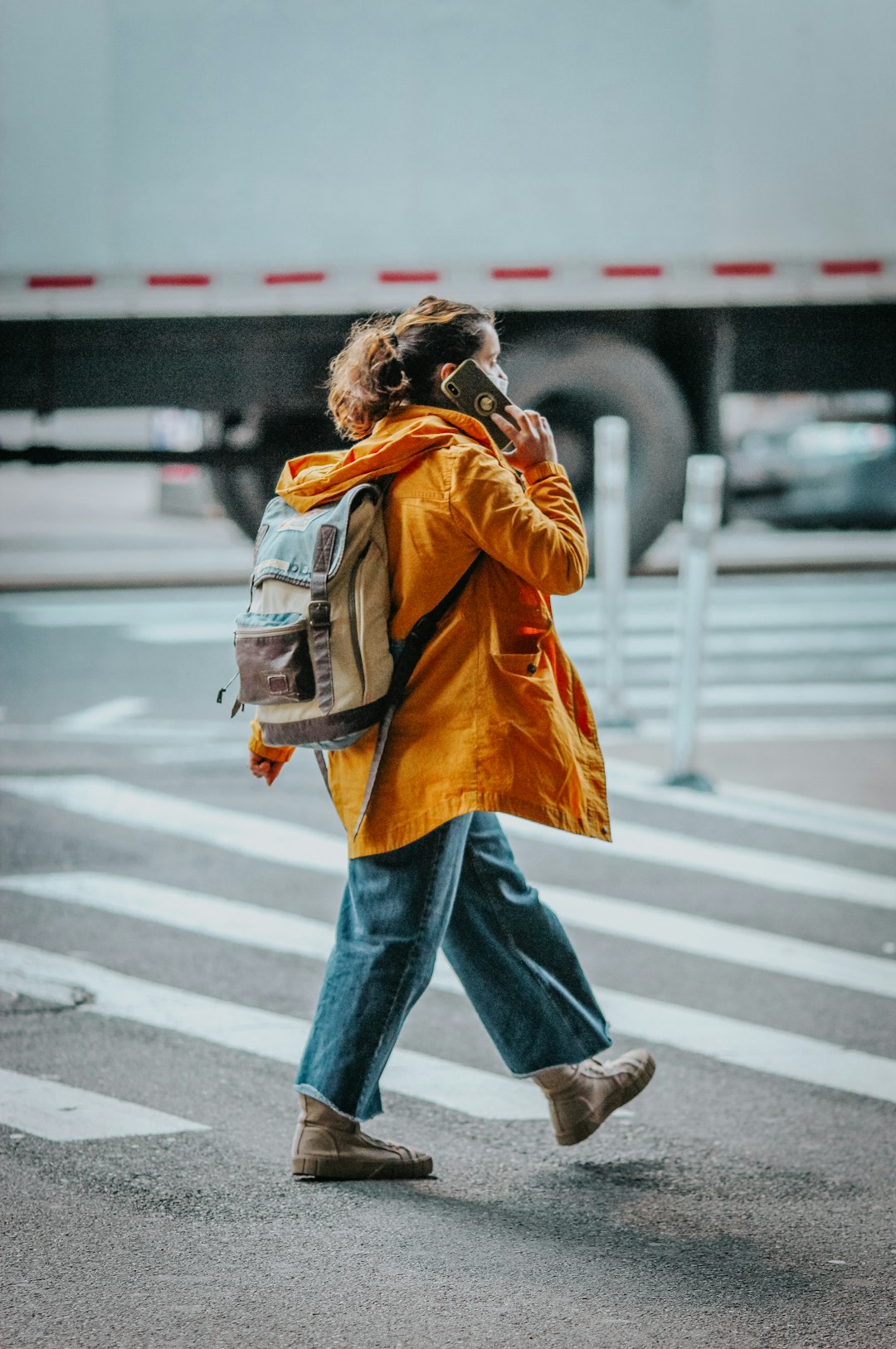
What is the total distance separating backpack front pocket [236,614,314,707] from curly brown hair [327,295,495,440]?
464mm

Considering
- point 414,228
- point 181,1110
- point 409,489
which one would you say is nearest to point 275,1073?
point 181,1110

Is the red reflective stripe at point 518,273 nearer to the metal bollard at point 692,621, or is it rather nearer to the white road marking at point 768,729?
the white road marking at point 768,729

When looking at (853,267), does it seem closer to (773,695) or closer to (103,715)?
(773,695)

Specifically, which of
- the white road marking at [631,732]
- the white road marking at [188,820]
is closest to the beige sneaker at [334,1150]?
the white road marking at [188,820]

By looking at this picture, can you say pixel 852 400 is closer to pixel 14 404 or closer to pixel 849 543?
pixel 849 543

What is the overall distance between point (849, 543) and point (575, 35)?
264 inches

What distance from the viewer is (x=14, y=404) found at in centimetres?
1111

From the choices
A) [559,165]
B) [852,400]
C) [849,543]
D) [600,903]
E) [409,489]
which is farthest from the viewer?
[852,400]

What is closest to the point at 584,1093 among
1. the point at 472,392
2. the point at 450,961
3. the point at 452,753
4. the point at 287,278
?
the point at 450,961

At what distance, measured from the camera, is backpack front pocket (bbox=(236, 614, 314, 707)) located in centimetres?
330

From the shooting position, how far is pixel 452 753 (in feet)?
11.0

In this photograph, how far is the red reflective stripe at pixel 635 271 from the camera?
1121 cm

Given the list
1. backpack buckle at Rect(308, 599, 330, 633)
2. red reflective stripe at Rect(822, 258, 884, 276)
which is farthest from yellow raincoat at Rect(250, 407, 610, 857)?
red reflective stripe at Rect(822, 258, 884, 276)

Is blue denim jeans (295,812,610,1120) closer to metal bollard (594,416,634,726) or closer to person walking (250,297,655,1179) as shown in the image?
person walking (250,297,655,1179)
